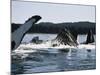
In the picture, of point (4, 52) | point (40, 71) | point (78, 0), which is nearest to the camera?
point (4, 52)

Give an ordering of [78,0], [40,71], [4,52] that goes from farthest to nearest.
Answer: [78,0] < [40,71] < [4,52]

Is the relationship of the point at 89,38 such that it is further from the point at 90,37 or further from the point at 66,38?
the point at 66,38

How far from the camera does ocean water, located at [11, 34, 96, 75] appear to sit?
2.52 meters

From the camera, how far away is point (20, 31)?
2.52 m

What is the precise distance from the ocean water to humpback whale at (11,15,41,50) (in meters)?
0.05

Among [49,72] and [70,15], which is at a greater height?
[70,15]

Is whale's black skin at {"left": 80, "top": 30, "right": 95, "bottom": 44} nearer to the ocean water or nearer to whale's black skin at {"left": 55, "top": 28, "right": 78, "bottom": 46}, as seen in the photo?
the ocean water

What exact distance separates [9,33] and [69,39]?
73 cm

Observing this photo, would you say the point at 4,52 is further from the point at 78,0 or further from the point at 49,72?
the point at 78,0

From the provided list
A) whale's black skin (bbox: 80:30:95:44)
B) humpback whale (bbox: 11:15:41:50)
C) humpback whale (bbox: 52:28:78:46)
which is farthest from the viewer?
whale's black skin (bbox: 80:30:95:44)

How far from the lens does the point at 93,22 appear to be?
2.88m

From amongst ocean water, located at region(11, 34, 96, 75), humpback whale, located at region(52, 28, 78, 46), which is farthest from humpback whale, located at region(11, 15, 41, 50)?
humpback whale, located at region(52, 28, 78, 46)

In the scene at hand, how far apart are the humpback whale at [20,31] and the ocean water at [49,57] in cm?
5
